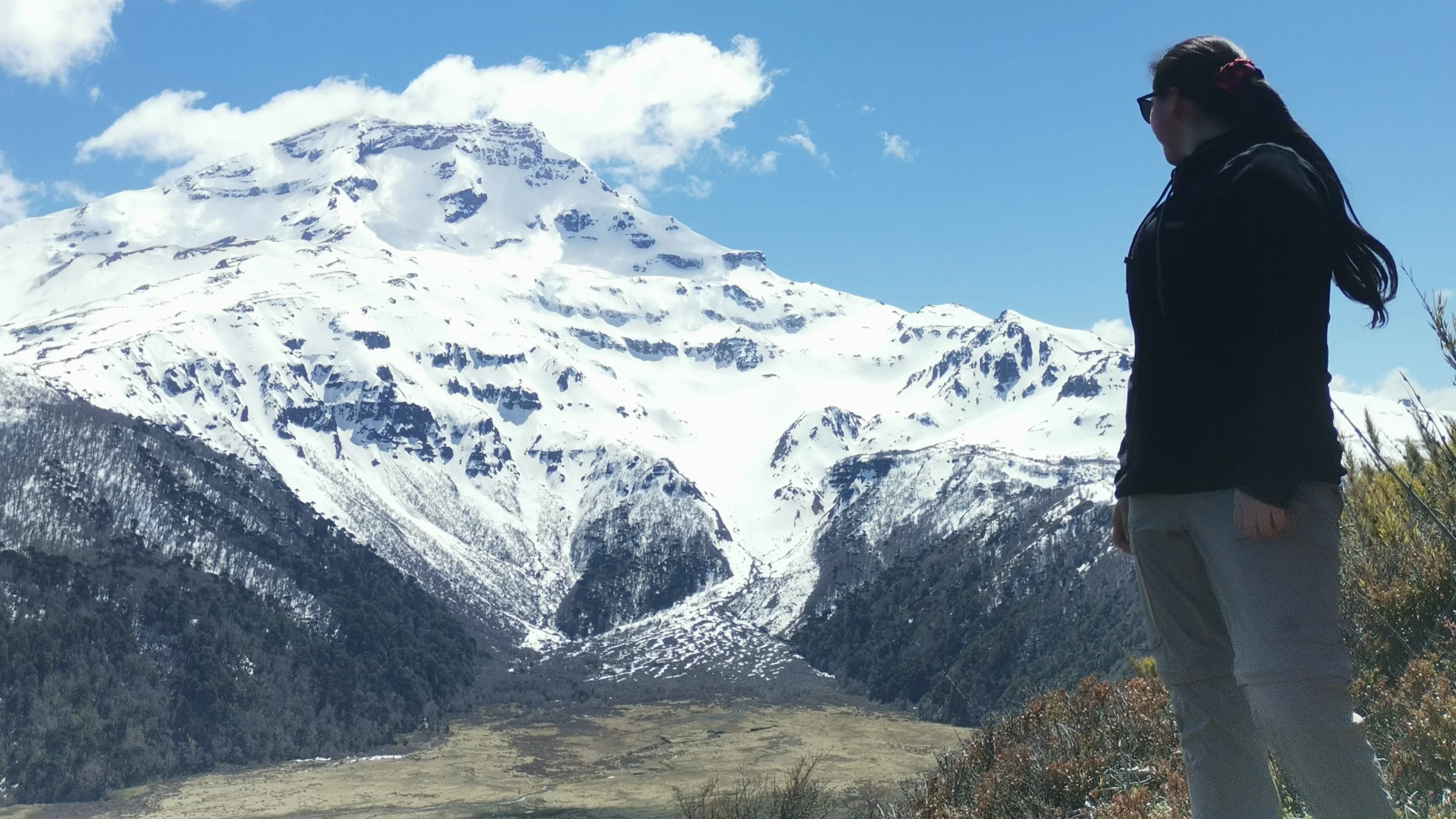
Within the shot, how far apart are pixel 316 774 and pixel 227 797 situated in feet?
42.2

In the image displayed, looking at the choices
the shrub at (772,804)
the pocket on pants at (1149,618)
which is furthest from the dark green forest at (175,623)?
the pocket on pants at (1149,618)

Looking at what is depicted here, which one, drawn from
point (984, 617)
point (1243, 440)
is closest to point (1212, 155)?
point (1243, 440)

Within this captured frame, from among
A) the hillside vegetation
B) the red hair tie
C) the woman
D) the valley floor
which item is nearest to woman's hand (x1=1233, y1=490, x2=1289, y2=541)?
the woman

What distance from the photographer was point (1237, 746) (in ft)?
11.2

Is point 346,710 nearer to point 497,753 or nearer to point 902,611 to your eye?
point 497,753

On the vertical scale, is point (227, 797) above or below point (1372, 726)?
below

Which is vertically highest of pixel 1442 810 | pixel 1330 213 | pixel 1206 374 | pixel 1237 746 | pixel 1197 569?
pixel 1330 213

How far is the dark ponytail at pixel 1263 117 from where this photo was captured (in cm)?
328

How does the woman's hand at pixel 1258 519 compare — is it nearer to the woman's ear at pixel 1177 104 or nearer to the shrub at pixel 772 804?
the woman's ear at pixel 1177 104

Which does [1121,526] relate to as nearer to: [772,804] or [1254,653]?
[1254,653]

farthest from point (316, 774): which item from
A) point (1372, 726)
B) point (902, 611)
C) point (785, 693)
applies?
point (1372, 726)

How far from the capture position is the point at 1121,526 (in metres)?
3.82

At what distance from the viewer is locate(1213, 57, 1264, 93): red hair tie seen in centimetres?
343

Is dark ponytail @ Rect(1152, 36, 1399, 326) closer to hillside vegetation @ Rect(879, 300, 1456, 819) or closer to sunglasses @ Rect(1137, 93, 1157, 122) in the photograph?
sunglasses @ Rect(1137, 93, 1157, 122)
